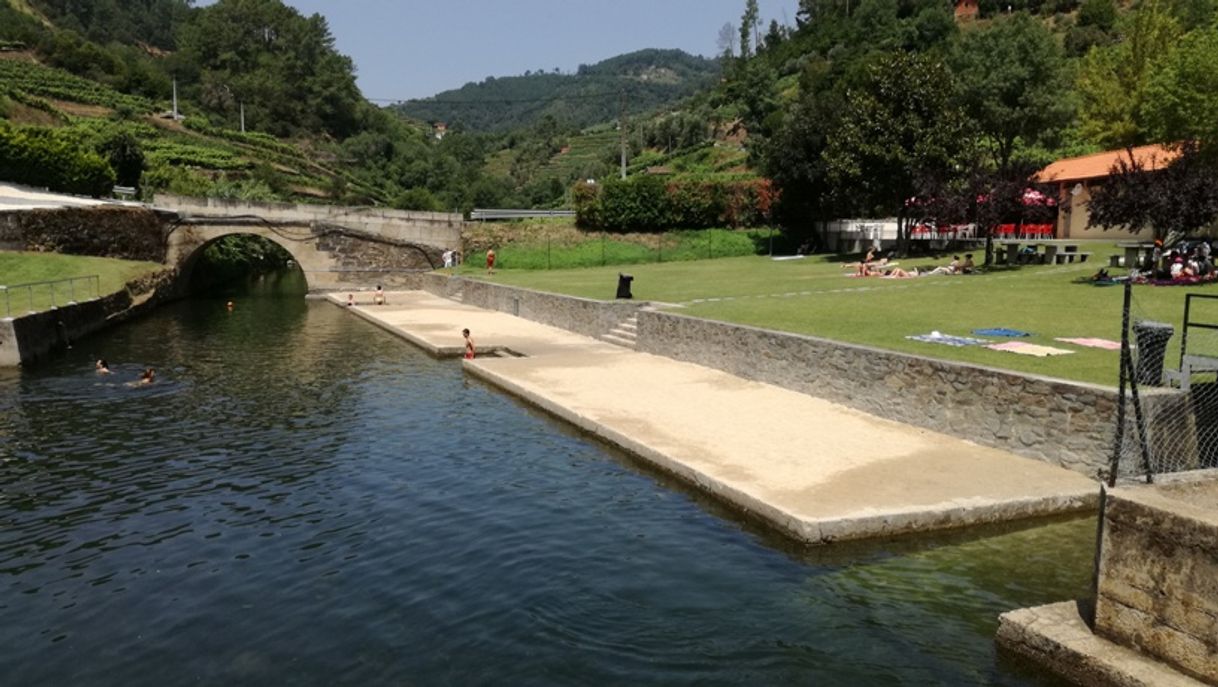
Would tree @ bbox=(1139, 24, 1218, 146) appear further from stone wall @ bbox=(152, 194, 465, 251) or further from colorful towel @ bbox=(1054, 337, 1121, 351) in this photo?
stone wall @ bbox=(152, 194, 465, 251)

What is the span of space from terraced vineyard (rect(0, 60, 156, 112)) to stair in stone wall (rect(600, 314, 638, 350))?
8331 centimetres

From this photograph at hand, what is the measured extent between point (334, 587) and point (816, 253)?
4429 centimetres

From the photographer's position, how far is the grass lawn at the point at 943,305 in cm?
1645

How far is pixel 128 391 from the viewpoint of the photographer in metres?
21.8

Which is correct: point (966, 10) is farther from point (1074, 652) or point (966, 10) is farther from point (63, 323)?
point (1074, 652)

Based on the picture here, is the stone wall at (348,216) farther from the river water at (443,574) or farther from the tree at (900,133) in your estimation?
the river water at (443,574)

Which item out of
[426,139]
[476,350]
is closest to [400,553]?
[476,350]

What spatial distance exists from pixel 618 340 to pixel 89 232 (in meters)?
32.1

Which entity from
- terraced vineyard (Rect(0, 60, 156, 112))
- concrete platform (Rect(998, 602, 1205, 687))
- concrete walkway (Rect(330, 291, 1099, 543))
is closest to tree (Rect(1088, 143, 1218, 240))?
concrete walkway (Rect(330, 291, 1099, 543))

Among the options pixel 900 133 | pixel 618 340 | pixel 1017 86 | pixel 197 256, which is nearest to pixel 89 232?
pixel 197 256

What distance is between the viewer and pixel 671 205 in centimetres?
5678

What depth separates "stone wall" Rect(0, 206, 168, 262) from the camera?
40.7 meters

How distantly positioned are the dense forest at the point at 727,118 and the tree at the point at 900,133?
11cm

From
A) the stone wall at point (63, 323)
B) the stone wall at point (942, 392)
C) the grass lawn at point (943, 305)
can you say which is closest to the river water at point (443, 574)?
the stone wall at point (942, 392)
